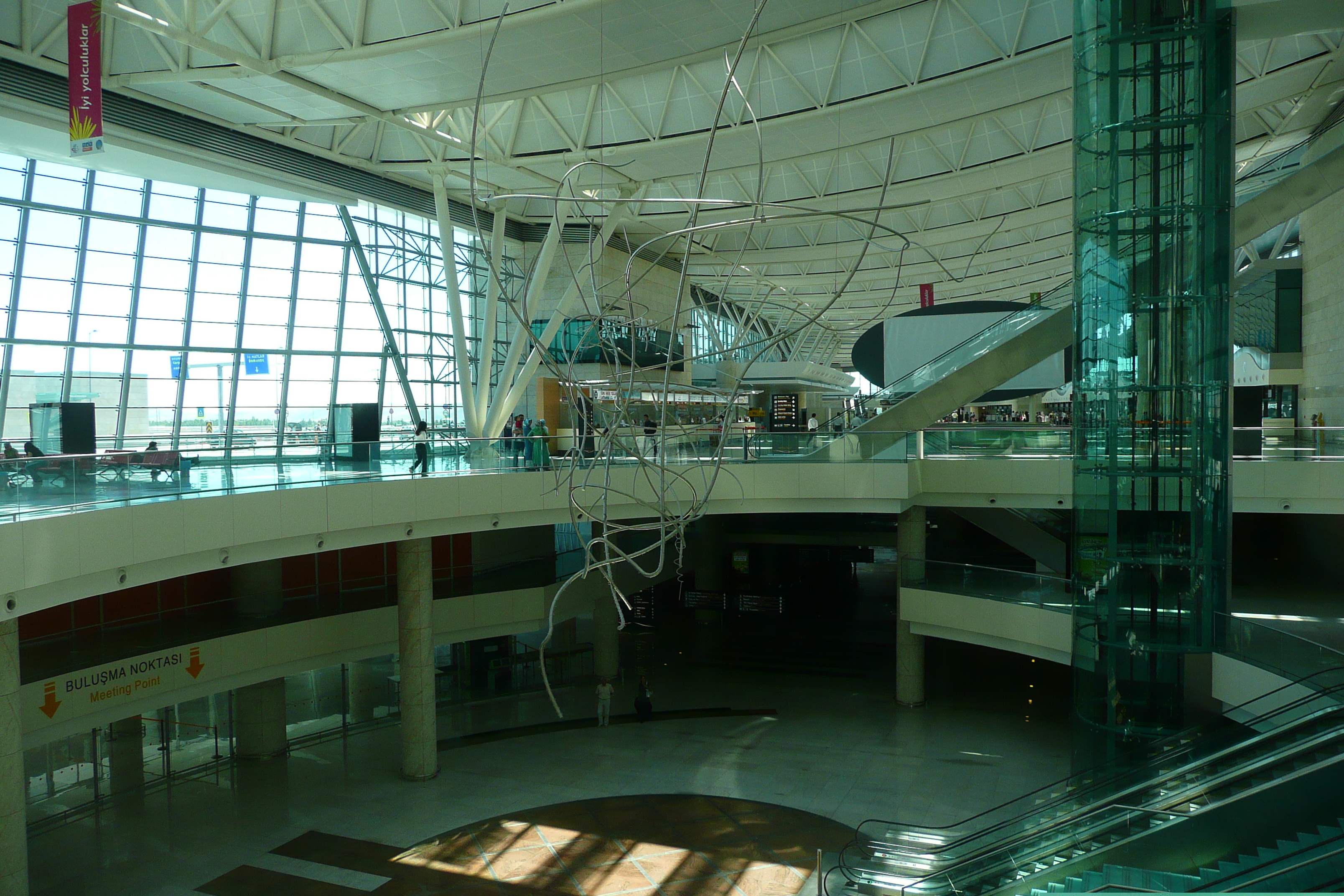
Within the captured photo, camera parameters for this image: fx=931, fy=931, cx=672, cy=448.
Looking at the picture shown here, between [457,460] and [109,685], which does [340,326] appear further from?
Result: [109,685]

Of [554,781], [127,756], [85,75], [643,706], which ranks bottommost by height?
[127,756]

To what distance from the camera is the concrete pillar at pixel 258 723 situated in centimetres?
1959

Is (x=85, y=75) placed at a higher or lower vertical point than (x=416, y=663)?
higher

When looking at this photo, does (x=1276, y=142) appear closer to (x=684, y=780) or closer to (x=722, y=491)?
(x=722, y=491)

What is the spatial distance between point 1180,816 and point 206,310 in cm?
2474

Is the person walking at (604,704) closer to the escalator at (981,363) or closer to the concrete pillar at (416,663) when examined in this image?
the concrete pillar at (416,663)

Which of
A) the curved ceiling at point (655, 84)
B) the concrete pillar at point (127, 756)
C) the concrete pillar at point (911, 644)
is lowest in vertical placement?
the concrete pillar at point (127, 756)

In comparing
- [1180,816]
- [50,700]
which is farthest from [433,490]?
→ [1180,816]

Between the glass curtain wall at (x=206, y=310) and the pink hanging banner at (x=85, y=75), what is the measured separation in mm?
5630

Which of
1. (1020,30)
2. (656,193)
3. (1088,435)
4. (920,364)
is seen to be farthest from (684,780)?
(656,193)

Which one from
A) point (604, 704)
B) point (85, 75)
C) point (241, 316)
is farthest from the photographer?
point (241, 316)

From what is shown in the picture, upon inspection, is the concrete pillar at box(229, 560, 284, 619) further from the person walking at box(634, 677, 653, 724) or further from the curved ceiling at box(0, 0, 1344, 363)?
the curved ceiling at box(0, 0, 1344, 363)

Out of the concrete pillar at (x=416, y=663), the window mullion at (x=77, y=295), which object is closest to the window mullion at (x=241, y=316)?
the window mullion at (x=77, y=295)

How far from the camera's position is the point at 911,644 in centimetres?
2159
